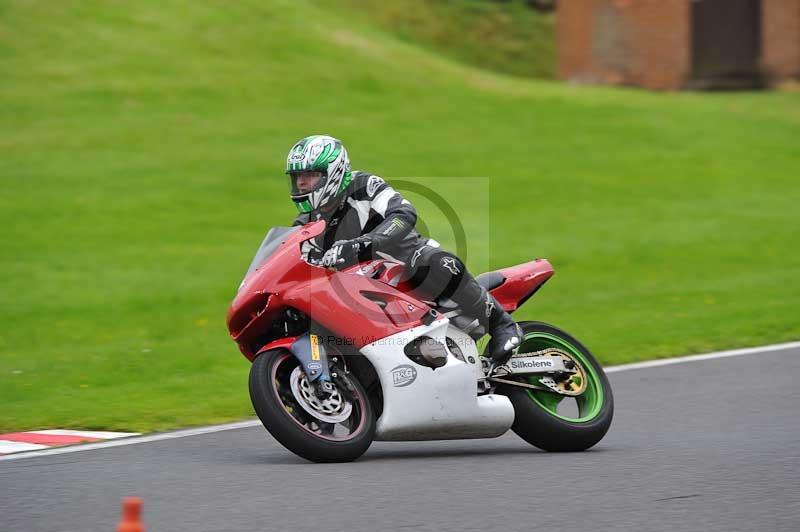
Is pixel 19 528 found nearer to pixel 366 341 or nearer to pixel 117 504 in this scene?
pixel 117 504

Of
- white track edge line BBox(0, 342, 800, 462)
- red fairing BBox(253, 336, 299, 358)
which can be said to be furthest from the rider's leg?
white track edge line BBox(0, 342, 800, 462)

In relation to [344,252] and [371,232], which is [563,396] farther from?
[344,252]

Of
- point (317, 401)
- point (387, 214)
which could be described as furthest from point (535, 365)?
point (317, 401)

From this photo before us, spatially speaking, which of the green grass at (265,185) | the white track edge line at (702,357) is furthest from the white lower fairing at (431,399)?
the white track edge line at (702,357)

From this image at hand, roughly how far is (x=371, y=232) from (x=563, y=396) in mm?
1696

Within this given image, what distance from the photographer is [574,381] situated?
308 inches

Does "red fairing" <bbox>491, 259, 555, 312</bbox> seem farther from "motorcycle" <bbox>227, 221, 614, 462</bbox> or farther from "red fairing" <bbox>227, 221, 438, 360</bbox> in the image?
"red fairing" <bbox>227, 221, 438, 360</bbox>

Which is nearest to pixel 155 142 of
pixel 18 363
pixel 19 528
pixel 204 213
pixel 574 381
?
pixel 204 213

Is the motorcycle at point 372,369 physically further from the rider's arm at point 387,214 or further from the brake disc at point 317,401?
the rider's arm at point 387,214

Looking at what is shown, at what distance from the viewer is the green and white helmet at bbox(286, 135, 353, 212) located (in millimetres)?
7125

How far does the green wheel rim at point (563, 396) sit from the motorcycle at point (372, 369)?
0.04ft

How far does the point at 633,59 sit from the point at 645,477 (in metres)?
28.4

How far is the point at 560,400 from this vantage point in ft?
25.6

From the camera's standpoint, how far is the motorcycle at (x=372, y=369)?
6961mm
